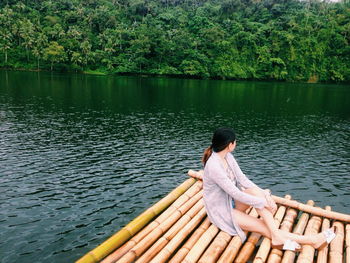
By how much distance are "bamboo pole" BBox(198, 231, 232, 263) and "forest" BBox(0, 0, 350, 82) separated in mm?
98205

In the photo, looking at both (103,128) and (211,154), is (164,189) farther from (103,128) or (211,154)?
(103,128)

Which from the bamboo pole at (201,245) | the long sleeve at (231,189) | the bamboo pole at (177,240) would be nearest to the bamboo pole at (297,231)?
the long sleeve at (231,189)

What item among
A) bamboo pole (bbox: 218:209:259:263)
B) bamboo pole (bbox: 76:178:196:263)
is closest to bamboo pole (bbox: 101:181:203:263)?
bamboo pole (bbox: 76:178:196:263)

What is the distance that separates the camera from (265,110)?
139 feet

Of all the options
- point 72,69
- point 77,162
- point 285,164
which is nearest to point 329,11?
point 72,69

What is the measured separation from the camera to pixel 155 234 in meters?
7.62

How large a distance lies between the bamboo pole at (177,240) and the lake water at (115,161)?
14.0 ft

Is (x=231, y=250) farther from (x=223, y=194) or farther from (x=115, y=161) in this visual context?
(x=115, y=161)

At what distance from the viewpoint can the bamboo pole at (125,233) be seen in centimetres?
689

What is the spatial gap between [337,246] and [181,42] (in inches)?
4177

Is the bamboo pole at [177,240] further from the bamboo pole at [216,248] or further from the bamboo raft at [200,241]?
the bamboo pole at [216,248]

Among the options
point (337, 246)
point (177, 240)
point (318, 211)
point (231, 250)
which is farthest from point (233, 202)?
point (318, 211)

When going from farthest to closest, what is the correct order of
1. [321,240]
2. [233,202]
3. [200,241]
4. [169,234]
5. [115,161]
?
[115,161]
[169,234]
[233,202]
[200,241]
[321,240]

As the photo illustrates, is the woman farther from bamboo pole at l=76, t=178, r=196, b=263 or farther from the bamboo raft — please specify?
bamboo pole at l=76, t=178, r=196, b=263
